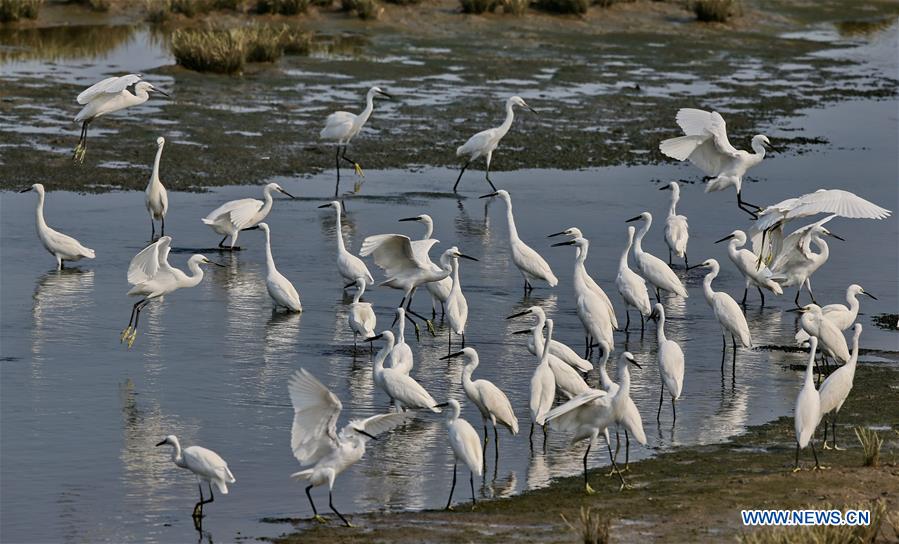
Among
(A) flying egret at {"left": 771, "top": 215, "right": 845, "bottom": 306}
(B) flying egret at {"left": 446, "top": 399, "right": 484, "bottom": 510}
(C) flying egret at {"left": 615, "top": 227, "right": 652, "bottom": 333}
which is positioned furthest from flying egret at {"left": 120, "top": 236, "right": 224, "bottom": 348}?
(A) flying egret at {"left": 771, "top": 215, "right": 845, "bottom": 306}

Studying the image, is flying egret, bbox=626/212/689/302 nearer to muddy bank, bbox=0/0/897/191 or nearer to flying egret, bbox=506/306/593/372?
flying egret, bbox=506/306/593/372

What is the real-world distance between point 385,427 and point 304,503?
2.34 feet

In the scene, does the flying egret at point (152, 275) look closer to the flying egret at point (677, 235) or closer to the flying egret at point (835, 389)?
the flying egret at point (677, 235)

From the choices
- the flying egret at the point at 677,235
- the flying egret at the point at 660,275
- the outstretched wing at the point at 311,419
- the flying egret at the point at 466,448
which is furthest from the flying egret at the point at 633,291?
the outstretched wing at the point at 311,419

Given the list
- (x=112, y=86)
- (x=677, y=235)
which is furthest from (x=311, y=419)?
(x=677, y=235)

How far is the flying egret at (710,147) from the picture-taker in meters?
16.6

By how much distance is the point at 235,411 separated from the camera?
1138cm

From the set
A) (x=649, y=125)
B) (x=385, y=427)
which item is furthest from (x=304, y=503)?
(x=649, y=125)

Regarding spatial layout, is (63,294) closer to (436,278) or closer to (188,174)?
(436,278)

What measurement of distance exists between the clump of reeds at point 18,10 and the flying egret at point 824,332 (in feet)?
86.8

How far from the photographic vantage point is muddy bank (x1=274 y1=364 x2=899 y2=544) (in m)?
8.52

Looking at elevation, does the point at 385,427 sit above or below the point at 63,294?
above

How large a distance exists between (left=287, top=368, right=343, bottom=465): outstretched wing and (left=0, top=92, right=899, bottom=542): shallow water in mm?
377

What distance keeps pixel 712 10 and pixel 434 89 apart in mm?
14196
